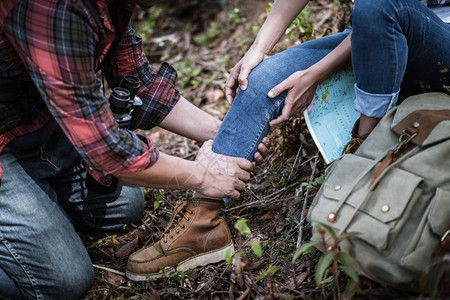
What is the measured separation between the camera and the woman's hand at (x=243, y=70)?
2.45 meters

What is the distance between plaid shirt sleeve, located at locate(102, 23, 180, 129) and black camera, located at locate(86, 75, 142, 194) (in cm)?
15

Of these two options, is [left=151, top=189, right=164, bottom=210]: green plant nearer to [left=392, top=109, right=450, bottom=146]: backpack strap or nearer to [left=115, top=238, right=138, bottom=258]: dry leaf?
[left=115, top=238, right=138, bottom=258]: dry leaf

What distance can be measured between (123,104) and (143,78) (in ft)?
1.59

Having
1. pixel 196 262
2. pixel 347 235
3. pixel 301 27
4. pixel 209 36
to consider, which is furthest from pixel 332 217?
pixel 209 36

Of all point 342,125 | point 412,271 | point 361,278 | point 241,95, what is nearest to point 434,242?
point 412,271

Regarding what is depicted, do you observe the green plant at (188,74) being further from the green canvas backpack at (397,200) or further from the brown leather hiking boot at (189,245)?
the green canvas backpack at (397,200)

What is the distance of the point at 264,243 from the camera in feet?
8.16

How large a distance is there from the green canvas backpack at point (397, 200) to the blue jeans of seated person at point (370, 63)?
21cm

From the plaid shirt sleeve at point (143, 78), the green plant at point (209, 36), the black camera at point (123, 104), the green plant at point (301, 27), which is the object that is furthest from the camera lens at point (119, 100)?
the green plant at point (209, 36)

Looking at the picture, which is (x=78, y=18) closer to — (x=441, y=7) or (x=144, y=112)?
(x=144, y=112)

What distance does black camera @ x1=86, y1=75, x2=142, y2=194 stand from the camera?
7.59 feet

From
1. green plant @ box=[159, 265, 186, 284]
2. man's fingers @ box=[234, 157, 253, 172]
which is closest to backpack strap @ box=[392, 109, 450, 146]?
man's fingers @ box=[234, 157, 253, 172]

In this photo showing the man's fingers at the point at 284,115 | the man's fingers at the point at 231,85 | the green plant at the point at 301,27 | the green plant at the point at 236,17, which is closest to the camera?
the man's fingers at the point at 284,115

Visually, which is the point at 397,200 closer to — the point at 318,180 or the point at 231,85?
the point at 318,180
